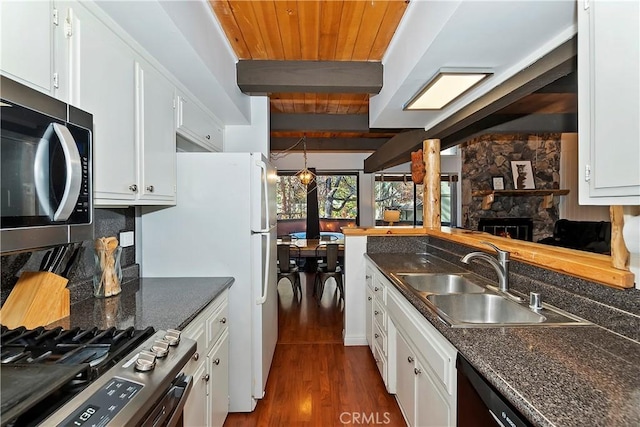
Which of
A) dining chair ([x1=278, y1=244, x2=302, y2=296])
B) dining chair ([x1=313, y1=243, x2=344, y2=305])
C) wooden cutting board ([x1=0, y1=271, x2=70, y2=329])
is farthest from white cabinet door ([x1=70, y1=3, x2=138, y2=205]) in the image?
dining chair ([x1=313, y1=243, x2=344, y2=305])

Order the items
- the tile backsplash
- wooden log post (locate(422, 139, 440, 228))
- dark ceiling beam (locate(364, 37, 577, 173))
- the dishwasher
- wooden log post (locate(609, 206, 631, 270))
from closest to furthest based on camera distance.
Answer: the dishwasher
wooden log post (locate(609, 206, 631, 270))
the tile backsplash
dark ceiling beam (locate(364, 37, 577, 173))
wooden log post (locate(422, 139, 440, 228))

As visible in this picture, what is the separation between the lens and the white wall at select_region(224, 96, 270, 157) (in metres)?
3.31

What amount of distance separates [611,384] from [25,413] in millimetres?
1446

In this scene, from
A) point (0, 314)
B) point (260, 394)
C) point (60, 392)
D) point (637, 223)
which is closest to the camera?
point (60, 392)

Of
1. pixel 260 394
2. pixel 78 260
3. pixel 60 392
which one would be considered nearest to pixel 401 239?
pixel 260 394

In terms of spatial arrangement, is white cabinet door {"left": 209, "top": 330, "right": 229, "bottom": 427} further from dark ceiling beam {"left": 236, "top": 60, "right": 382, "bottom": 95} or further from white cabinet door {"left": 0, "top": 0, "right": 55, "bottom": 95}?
dark ceiling beam {"left": 236, "top": 60, "right": 382, "bottom": 95}

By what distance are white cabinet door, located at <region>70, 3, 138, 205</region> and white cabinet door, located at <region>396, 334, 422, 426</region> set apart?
1.69 meters

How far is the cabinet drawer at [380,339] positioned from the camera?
91.3 inches

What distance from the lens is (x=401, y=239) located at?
128 inches

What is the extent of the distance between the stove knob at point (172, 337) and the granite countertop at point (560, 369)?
1.01 m

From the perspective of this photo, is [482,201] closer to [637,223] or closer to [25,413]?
[637,223]

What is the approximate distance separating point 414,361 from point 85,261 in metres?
1.81

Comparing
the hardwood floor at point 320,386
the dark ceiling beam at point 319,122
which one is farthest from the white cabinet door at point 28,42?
the dark ceiling beam at point 319,122

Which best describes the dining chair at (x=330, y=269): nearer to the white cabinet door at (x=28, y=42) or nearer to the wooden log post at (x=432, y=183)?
the wooden log post at (x=432, y=183)
